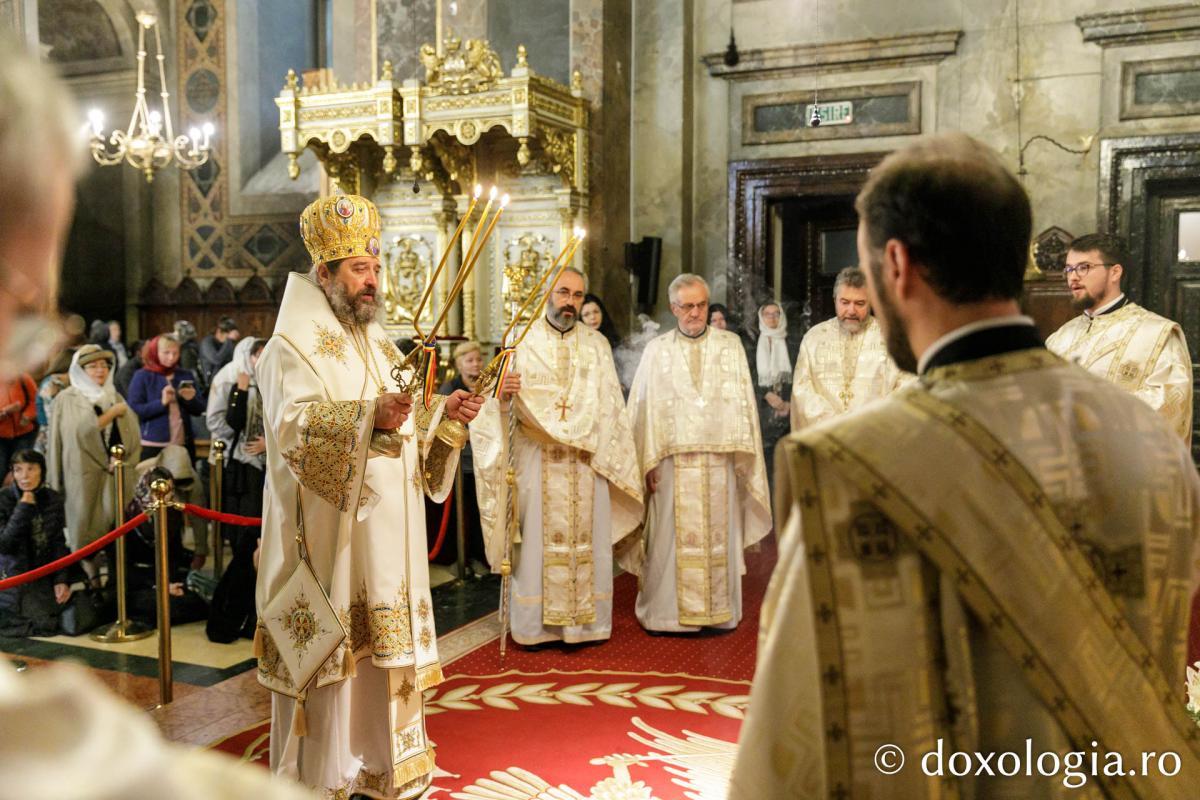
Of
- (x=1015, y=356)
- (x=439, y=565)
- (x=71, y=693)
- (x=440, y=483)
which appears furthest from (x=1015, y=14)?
(x=71, y=693)

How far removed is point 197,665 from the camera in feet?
17.5

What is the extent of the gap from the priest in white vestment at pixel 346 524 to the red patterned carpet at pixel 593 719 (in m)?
0.48

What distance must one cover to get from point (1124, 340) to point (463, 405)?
335cm

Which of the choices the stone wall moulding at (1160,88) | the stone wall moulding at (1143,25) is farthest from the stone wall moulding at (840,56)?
the stone wall moulding at (1160,88)

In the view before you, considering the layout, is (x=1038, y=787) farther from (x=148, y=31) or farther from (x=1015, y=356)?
(x=148, y=31)

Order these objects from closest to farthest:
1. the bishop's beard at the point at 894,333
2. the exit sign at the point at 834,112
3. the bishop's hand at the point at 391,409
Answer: the bishop's beard at the point at 894,333
the bishop's hand at the point at 391,409
the exit sign at the point at 834,112

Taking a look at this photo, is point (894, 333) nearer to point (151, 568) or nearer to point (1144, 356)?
point (1144, 356)

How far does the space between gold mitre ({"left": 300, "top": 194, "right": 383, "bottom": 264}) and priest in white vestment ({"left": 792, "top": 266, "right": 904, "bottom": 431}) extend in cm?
327

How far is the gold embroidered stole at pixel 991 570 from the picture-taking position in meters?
1.29

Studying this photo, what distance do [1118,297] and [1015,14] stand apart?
4.82 metres

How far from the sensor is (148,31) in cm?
1413

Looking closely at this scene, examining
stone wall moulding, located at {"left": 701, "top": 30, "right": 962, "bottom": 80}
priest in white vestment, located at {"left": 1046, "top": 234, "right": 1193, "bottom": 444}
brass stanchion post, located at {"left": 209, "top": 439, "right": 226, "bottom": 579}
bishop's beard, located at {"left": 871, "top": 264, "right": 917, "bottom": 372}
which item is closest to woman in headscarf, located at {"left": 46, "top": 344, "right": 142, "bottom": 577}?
brass stanchion post, located at {"left": 209, "top": 439, "right": 226, "bottom": 579}

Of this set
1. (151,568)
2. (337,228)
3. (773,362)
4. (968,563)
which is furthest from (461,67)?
(968,563)

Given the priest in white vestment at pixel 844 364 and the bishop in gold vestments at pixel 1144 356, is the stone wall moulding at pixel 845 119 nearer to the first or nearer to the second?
the priest in white vestment at pixel 844 364
